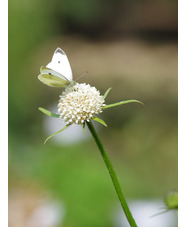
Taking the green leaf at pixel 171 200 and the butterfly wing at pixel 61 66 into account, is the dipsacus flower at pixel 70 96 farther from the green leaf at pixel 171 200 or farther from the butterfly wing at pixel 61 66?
the green leaf at pixel 171 200

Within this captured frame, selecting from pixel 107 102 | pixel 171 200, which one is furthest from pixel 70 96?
pixel 107 102

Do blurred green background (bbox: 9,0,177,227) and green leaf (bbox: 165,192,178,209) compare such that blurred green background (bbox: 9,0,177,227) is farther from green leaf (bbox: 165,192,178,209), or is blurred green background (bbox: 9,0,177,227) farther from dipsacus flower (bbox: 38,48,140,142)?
dipsacus flower (bbox: 38,48,140,142)

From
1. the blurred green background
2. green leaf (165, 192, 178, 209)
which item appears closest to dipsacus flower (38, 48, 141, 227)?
green leaf (165, 192, 178, 209)

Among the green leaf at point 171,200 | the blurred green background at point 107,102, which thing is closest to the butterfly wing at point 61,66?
the green leaf at point 171,200

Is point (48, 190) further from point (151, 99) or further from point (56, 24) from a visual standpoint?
point (56, 24)

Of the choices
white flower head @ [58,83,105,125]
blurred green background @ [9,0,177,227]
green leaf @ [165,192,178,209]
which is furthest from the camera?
blurred green background @ [9,0,177,227]
